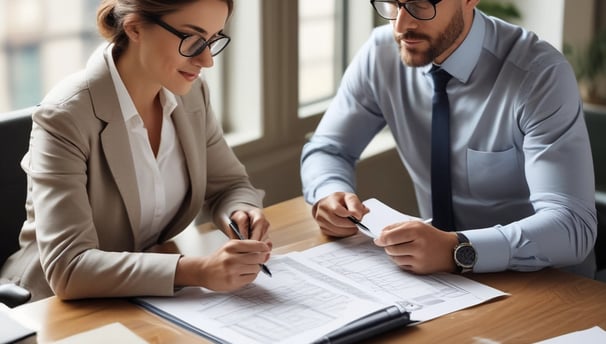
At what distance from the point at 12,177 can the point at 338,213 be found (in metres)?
0.78

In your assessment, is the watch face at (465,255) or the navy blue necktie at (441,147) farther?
the navy blue necktie at (441,147)

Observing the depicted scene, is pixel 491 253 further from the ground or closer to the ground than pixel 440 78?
closer to the ground

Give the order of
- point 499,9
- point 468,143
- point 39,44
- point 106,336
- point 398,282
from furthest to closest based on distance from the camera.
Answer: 1. point 499,9
2. point 39,44
3. point 468,143
4. point 398,282
5. point 106,336

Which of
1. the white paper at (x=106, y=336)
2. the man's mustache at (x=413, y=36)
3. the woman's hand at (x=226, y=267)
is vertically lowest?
the white paper at (x=106, y=336)

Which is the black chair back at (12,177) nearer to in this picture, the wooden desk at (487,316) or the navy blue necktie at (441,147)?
the wooden desk at (487,316)

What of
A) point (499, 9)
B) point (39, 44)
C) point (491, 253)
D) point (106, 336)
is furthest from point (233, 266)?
point (499, 9)

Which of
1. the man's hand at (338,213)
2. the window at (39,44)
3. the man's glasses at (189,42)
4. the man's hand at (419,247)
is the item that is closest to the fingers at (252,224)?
the man's hand at (338,213)

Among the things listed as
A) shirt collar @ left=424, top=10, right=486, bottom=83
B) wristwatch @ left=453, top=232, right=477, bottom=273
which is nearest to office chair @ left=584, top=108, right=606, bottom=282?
shirt collar @ left=424, top=10, right=486, bottom=83

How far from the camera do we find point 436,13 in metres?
2.37

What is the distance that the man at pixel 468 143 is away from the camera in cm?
209

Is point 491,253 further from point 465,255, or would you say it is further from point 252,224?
point 252,224

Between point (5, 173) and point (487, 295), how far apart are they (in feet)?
3.77

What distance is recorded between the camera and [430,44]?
2.39 metres

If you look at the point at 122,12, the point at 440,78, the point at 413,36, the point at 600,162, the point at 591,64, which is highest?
the point at 122,12
